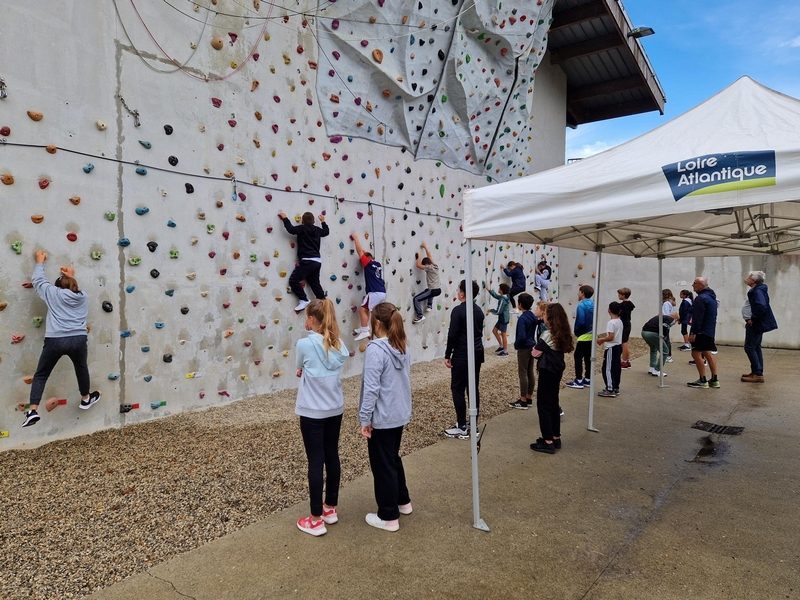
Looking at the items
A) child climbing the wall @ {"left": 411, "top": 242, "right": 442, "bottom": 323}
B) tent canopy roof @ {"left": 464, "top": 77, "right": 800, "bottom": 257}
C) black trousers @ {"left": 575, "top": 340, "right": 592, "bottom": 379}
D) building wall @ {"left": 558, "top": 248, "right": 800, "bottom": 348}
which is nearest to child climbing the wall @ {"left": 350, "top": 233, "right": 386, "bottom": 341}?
child climbing the wall @ {"left": 411, "top": 242, "right": 442, "bottom": 323}

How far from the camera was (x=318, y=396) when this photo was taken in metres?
3.36

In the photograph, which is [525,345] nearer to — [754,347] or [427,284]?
[427,284]

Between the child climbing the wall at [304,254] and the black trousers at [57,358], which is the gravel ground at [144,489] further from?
the child climbing the wall at [304,254]

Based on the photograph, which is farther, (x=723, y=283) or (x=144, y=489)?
(x=723, y=283)

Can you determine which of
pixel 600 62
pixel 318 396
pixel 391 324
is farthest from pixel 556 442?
pixel 600 62

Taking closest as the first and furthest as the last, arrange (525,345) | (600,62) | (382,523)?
1. (382,523)
2. (525,345)
3. (600,62)

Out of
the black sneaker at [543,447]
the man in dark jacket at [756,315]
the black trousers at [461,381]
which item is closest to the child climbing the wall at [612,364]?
the man in dark jacket at [756,315]

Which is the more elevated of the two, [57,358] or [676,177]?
[676,177]

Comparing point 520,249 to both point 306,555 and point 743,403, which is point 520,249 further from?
point 306,555

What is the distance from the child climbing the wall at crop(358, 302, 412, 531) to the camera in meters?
3.41

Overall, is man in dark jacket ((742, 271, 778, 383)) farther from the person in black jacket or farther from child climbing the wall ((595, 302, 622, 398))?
the person in black jacket

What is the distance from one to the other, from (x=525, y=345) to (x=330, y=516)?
3.90 meters

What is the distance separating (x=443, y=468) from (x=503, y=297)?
7017 millimetres

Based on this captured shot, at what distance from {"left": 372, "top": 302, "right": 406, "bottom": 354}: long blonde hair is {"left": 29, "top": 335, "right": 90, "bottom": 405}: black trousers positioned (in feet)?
11.4
